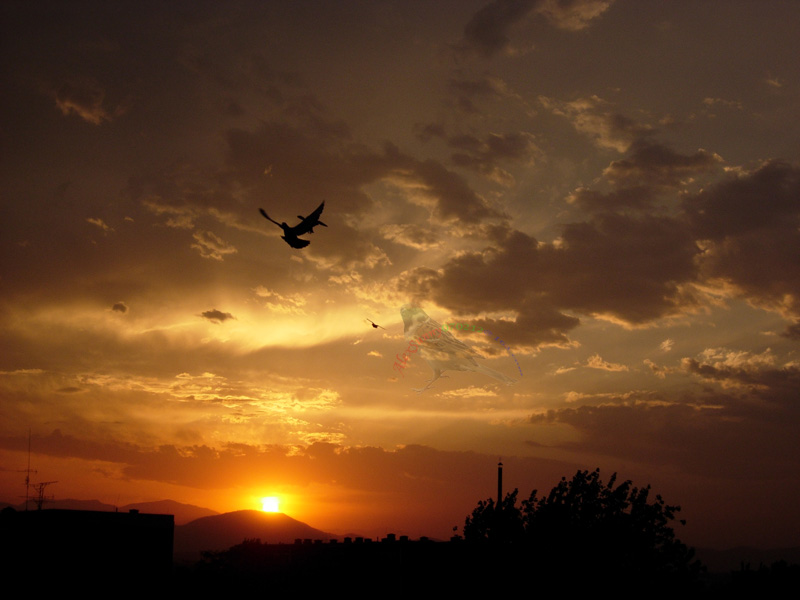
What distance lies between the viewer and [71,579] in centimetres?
5853

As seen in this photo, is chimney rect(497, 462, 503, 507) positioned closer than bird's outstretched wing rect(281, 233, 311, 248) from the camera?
No

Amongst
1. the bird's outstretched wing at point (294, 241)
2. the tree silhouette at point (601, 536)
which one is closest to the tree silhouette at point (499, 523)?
the tree silhouette at point (601, 536)

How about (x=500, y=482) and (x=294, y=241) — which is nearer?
(x=294, y=241)

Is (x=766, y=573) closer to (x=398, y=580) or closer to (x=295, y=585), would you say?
(x=398, y=580)

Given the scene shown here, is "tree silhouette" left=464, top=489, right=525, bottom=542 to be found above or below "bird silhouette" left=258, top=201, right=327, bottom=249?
below

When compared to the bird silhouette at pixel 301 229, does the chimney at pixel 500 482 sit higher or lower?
lower

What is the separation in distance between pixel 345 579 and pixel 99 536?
21.7 m

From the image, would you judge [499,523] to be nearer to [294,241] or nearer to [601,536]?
[601,536]

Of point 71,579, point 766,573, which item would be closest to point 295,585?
point 71,579

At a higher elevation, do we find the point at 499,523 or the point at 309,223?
the point at 309,223

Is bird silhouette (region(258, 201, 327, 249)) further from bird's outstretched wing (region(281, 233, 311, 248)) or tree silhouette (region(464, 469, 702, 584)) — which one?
tree silhouette (region(464, 469, 702, 584))

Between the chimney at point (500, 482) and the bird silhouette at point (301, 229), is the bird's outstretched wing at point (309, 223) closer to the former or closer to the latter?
the bird silhouette at point (301, 229)

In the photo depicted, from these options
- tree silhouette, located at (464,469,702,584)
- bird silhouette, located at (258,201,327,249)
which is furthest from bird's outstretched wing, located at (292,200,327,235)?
tree silhouette, located at (464,469,702,584)

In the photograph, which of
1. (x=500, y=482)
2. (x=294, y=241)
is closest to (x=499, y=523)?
(x=500, y=482)
